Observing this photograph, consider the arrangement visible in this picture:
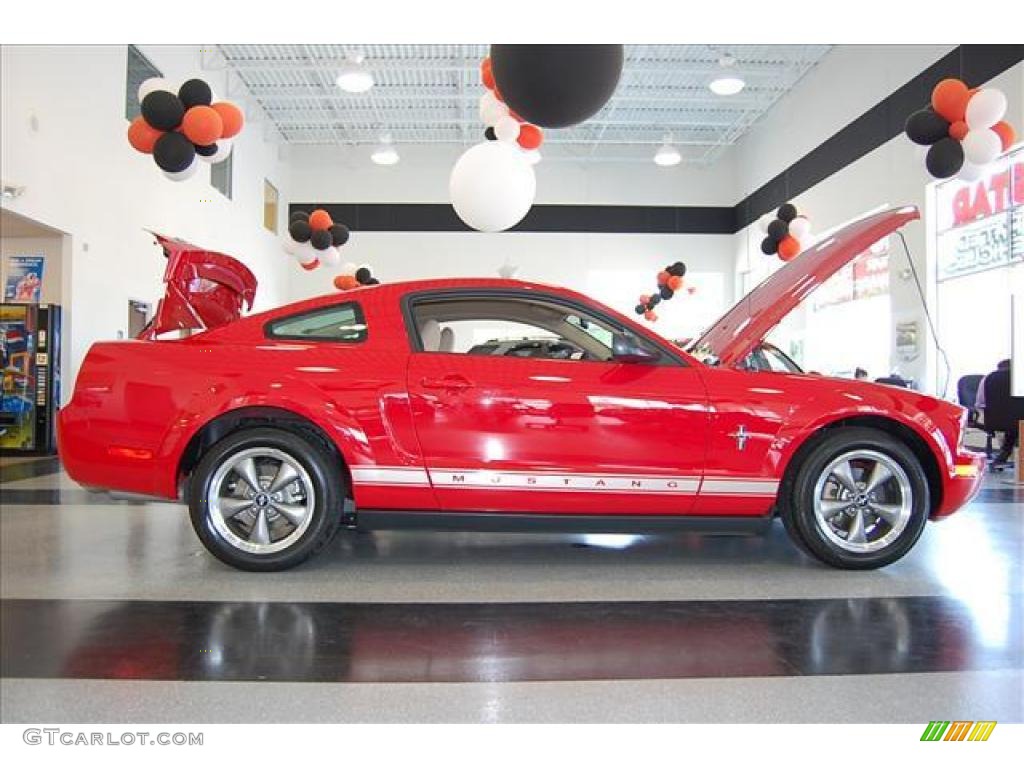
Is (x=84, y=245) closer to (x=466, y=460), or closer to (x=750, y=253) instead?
(x=466, y=460)

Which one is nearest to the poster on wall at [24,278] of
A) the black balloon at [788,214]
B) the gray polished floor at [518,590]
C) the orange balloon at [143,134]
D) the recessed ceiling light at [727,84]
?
the orange balloon at [143,134]

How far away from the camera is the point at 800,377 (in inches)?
115

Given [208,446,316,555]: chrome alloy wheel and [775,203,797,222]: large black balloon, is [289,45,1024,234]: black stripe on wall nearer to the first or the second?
[775,203,797,222]: large black balloon

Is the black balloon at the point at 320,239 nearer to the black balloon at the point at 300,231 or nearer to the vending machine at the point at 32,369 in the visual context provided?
the black balloon at the point at 300,231

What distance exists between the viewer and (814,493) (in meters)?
2.86

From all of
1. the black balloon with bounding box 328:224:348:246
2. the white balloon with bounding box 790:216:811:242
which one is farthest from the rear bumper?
the black balloon with bounding box 328:224:348:246

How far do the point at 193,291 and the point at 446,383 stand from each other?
1.19 metres

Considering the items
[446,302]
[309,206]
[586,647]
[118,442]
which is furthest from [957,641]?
[309,206]

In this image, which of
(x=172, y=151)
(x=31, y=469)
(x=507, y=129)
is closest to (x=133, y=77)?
(x=172, y=151)

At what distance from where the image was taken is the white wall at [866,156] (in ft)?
32.0

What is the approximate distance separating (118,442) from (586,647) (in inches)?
71.8

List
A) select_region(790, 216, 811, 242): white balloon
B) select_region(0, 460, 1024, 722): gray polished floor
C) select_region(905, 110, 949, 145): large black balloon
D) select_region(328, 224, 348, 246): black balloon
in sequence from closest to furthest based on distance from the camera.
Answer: select_region(0, 460, 1024, 722): gray polished floor
select_region(905, 110, 949, 145): large black balloon
select_region(790, 216, 811, 242): white balloon
select_region(328, 224, 348, 246): black balloon

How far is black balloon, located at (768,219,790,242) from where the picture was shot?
10586 mm

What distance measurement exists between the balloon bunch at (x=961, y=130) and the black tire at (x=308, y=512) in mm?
6605
